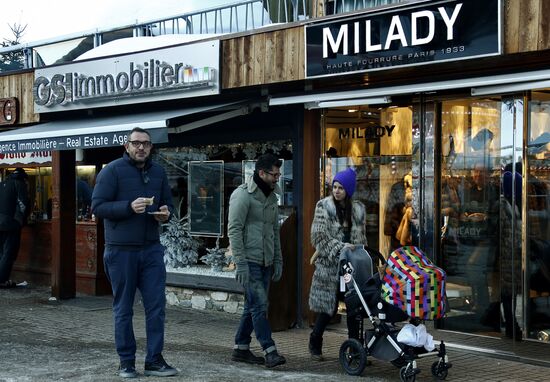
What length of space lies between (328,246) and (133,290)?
5.57 ft

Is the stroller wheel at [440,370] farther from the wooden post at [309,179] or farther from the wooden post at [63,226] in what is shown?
the wooden post at [63,226]

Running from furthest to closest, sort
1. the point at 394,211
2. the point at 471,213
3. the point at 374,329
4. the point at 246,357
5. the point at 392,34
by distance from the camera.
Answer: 1. the point at 394,211
2. the point at 471,213
3. the point at 392,34
4. the point at 246,357
5. the point at 374,329

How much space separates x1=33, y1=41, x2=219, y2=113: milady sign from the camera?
388 inches

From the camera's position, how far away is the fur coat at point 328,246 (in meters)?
7.34

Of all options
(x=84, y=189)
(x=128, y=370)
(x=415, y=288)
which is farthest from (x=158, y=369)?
(x=84, y=189)

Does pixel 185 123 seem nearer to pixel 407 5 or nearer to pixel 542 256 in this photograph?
pixel 407 5

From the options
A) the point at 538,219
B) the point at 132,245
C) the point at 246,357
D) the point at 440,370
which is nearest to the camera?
the point at 132,245

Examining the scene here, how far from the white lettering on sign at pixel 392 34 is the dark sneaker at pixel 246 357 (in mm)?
3055

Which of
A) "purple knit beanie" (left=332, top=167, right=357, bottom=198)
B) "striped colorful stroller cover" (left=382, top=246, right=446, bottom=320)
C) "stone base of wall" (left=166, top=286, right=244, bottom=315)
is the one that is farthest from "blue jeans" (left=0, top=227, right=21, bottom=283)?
"striped colorful stroller cover" (left=382, top=246, right=446, bottom=320)

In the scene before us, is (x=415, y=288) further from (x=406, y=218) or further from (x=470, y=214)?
(x=406, y=218)

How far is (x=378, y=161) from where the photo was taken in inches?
374

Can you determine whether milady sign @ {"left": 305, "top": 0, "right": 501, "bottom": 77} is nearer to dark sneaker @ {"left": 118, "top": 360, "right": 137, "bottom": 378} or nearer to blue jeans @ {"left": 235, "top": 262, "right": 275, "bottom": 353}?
blue jeans @ {"left": 235, "top": 262, "right": 275, "bottom": 353}

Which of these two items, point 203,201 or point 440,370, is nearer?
point 440,370

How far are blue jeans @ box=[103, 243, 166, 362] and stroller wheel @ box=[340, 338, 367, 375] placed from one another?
1515 mm
